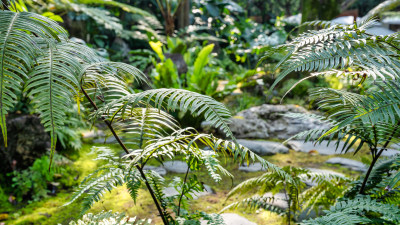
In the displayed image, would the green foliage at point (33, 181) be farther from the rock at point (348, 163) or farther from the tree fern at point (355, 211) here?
the rock at point (348, 163)

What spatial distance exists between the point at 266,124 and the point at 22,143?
2969mm

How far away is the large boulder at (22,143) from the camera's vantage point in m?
2.49

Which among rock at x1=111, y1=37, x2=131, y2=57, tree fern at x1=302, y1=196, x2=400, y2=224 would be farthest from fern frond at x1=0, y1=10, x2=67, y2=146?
rock at x1=111, y1=37, x2=131, y2=57

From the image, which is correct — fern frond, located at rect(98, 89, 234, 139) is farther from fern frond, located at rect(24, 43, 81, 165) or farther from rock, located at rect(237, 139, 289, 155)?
rock, located at rect(237, 139, 289, 155)

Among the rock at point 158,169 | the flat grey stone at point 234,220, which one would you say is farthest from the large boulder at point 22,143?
the flat grey stone at point 234,220

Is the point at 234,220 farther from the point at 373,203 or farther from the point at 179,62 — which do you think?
the point at 179,62

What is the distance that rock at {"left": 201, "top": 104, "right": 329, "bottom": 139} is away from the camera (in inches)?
156

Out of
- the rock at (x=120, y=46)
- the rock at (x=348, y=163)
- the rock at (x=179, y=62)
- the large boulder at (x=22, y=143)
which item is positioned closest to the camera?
the large boulder at (x=22, y=143)

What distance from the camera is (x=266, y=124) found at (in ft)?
13.9

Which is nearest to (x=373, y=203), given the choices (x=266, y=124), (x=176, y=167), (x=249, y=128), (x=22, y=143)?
(x=176, y=167)

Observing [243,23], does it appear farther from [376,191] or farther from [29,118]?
[376,191]

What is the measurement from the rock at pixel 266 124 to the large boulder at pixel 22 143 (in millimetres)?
1911

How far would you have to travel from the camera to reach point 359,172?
8.92 feet

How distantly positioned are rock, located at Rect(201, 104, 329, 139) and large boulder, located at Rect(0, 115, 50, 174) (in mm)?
1911
